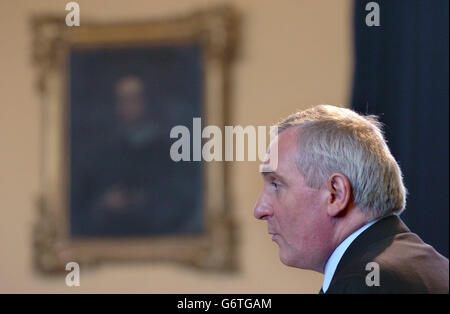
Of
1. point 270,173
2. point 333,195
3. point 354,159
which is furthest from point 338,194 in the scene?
point 270,173

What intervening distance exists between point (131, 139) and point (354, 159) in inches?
196

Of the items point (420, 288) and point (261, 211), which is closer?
point (420, 288)

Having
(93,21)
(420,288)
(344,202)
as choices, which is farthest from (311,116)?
(93,21)

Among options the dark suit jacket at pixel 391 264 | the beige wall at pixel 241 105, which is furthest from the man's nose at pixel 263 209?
the beige wall at pixel 241 105

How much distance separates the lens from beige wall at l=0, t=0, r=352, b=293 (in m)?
6.61

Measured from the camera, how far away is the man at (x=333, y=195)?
242 centimetres

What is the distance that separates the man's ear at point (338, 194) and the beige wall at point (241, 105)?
3987 mm

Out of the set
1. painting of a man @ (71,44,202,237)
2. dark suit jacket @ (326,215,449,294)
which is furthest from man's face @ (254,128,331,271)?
painting of a man @ (71,44,202,237)

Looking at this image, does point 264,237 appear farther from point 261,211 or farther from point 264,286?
point 261,211

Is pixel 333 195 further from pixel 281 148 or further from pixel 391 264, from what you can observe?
pixel 391 264

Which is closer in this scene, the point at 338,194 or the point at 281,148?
the point at 338,194

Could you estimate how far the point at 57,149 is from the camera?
7398 millimetres

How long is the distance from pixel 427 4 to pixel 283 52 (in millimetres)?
1521

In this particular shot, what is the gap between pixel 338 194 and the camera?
2510mm
